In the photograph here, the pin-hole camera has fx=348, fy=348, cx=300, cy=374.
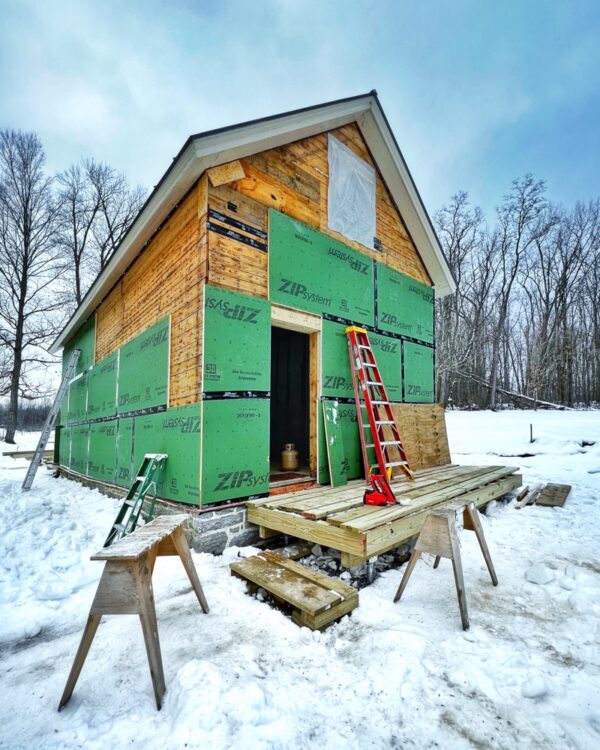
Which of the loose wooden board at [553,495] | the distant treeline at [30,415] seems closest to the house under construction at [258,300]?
the loose wooden board at [553,495]

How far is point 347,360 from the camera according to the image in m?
5.98

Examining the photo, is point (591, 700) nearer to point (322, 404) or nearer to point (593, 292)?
point (322, 404)

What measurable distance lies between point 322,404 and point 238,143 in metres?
3.80

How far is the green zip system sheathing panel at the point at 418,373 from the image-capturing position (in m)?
7.48

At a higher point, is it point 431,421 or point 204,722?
point 431,421

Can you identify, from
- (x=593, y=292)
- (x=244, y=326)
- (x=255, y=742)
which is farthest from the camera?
(x=593, y=292)

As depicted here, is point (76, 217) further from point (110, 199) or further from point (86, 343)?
point (86, 343)

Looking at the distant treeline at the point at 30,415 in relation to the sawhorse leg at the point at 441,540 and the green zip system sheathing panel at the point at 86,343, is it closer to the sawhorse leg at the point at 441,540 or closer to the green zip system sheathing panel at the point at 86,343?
the green zip system sheathing panel at the point at 86,343

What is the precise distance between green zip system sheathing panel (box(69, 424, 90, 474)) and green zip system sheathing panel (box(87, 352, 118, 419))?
25.6 inches

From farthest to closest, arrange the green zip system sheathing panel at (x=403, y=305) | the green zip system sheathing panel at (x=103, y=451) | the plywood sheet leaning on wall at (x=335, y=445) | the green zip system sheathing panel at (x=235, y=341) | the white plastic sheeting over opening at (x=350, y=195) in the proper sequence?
the green zip system sheathing panel at (x=103, y=451), the green zip system sheathing panel at (x=403, y=305), the white plastic sheeting over opening at (x=350, y=195), the plywood sheet leaning on wall at (x=335, y=445), the green zip system sheathing panel at (x=235, y=341)

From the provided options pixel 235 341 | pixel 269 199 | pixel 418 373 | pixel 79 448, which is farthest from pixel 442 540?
pixel 79 448

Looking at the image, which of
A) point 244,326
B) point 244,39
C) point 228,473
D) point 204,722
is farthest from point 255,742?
point 244,39

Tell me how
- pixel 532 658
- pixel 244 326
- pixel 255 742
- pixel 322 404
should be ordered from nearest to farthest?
pixel 255 742 < pixel 532 658 < pixel 244 326 < pixel 322 404

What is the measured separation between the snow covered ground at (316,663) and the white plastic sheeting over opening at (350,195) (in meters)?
5.42
